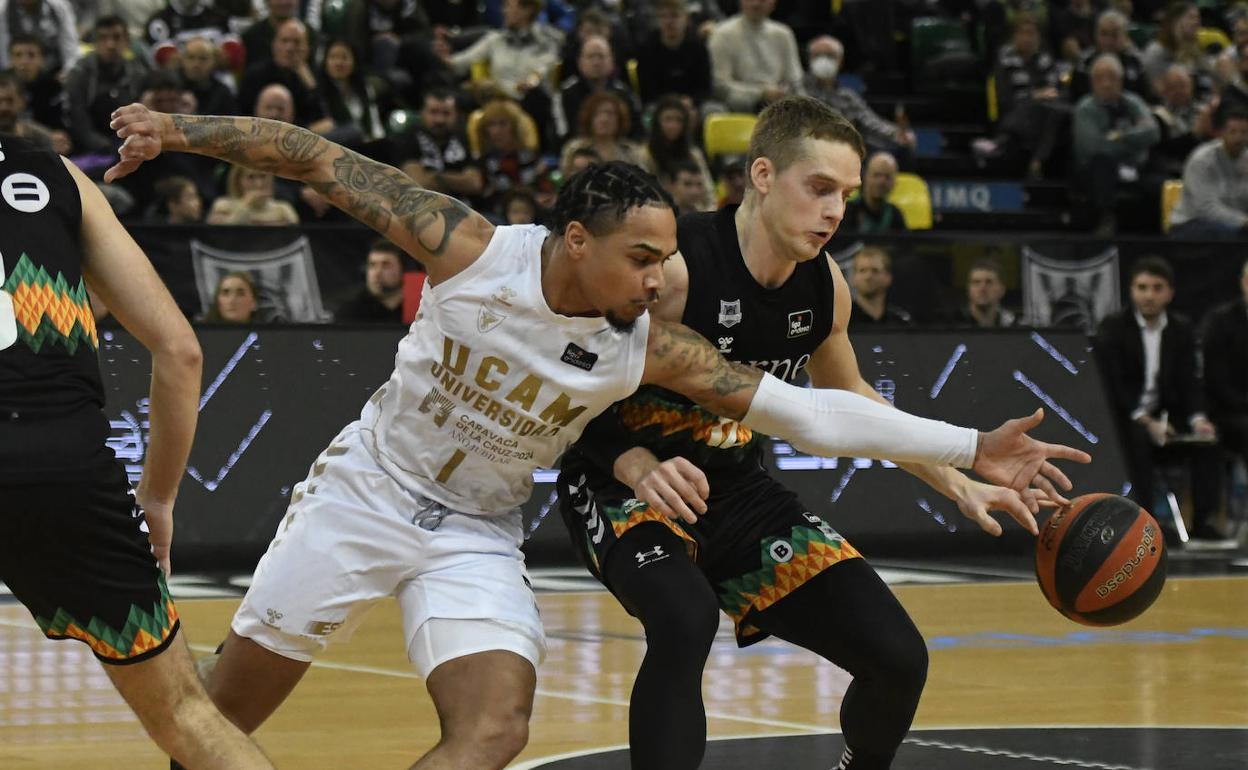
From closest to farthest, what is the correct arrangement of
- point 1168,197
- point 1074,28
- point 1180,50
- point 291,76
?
point 291,76
point 1168,197
point 1180,50
point 1074,28

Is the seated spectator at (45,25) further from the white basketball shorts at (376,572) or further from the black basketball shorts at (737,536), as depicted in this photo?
the white basketball shorts at (376,572)

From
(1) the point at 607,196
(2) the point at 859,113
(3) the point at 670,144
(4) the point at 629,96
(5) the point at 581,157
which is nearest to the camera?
(1) the point at 607,196

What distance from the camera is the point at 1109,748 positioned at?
6.43m

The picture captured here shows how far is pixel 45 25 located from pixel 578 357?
454 inches

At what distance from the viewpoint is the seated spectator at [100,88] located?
14.2 m

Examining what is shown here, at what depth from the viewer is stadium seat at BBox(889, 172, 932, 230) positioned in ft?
53.0

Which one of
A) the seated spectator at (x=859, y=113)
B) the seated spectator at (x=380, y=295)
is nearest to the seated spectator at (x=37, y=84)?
the seated spectator at (x=380, y=295)

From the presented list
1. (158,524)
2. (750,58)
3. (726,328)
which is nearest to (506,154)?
(750,58)

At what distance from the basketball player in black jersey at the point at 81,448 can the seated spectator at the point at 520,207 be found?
8393 millimetres

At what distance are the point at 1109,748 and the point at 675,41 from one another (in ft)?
36.9

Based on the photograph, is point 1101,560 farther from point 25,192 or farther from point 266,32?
point 266,32

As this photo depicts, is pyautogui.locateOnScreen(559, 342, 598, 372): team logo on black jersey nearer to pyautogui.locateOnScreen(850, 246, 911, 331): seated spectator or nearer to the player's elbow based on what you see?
the player's elbow

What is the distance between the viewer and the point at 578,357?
16.0 feet

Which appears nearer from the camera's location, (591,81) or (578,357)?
(578,357)
